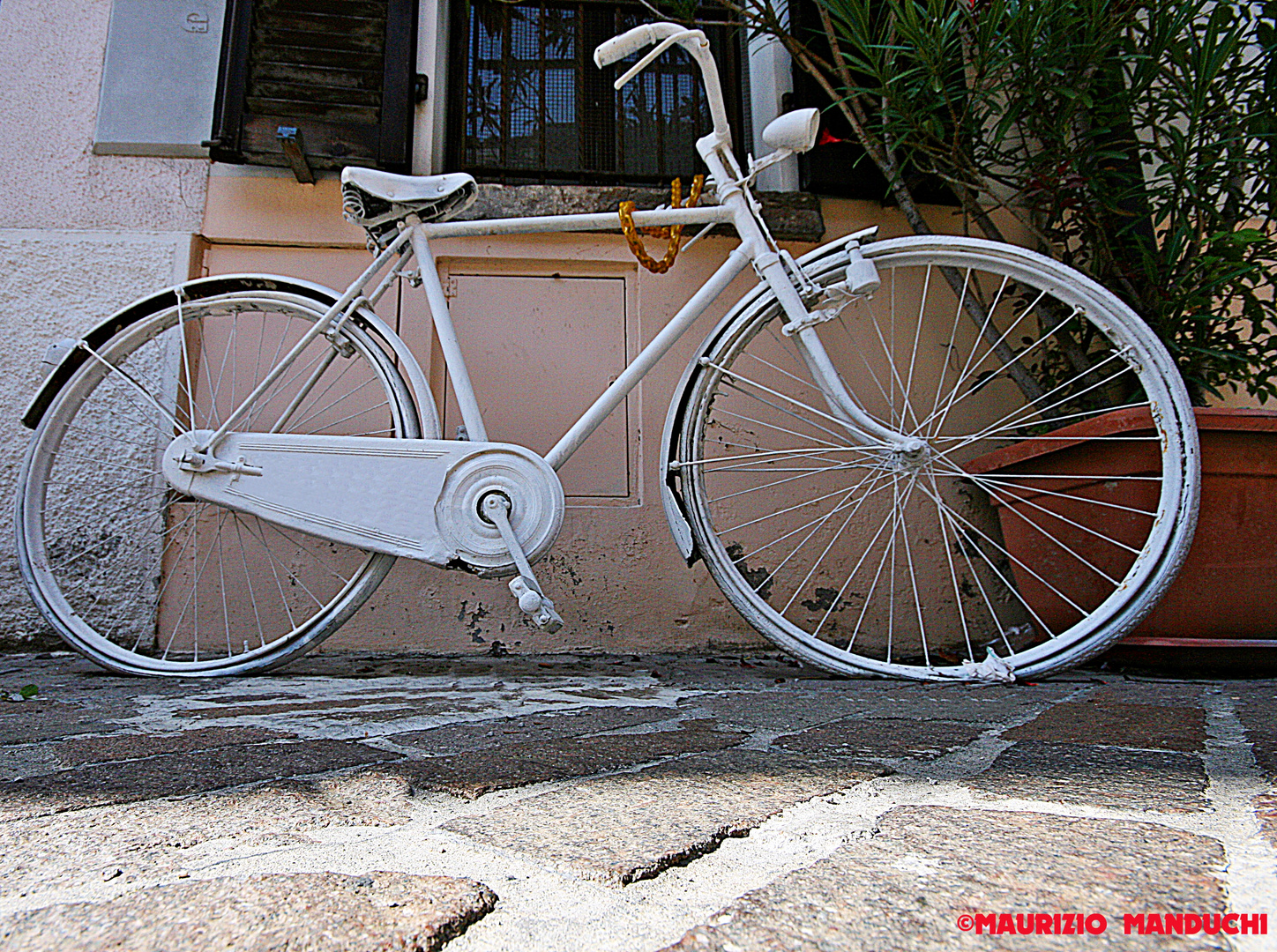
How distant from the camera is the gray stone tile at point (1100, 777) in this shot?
0.66m

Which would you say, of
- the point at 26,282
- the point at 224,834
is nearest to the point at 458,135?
the point at 26,282

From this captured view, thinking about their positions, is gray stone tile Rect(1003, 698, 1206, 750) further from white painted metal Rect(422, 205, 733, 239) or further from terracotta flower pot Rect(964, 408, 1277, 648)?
white painted metal Rect(422, 205, 733, 239)

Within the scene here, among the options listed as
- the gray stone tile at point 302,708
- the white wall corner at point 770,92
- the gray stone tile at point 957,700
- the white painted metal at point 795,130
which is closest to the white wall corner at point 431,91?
the white wall corner at point 770,92

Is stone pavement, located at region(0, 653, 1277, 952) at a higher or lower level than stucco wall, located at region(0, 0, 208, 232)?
lower

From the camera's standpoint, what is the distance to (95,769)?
0.77 meters

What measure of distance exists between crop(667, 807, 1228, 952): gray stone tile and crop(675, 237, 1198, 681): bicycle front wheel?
0.97 metres

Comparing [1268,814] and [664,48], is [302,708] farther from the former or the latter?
[664,48]

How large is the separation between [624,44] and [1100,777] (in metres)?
1.44

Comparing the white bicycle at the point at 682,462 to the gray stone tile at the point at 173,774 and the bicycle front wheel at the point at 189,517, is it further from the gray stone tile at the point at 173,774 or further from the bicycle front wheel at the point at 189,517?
the gray stone tile at the point at 173,774

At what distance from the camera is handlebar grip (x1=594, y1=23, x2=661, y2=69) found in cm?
153

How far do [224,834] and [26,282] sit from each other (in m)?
2.28

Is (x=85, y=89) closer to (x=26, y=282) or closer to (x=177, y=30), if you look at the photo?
(x=177, y=30)

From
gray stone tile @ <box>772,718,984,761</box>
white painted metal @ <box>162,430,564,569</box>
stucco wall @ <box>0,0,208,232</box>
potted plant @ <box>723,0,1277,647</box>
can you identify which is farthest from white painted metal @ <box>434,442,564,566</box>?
stucco wall @ <box>0,0,208,232</box>

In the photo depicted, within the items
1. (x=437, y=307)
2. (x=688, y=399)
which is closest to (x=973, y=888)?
(x=688, y=399)
